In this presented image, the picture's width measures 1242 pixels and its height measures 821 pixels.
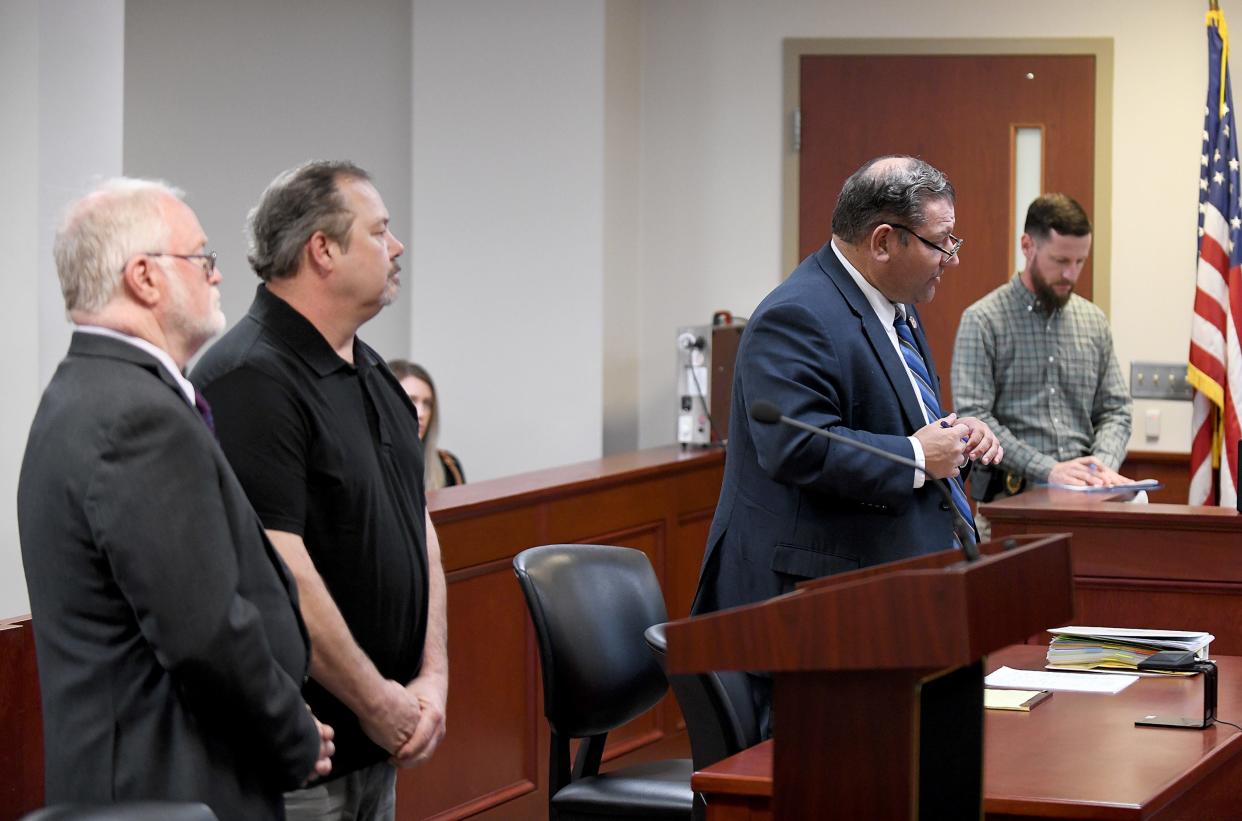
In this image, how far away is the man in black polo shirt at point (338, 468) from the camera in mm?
2139

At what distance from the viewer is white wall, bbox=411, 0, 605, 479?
6.08m

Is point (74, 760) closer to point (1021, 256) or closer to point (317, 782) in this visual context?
point (317, 782)

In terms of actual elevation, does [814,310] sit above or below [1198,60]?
below

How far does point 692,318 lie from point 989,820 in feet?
15.3

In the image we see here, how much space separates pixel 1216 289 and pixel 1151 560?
2113mm

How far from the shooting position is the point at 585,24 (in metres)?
6.05

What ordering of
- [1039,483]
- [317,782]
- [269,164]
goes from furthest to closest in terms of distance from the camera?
[269,164]
[1039,483]
[317,782]

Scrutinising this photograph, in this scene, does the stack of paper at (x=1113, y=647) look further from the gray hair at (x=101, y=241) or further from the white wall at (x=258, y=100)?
the white wall at (x=258, y=100)

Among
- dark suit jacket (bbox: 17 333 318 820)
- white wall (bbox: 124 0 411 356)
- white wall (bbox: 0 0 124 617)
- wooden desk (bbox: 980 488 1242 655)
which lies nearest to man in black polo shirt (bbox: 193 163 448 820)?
dark suit jacket (bbox: 17 333 318 820)

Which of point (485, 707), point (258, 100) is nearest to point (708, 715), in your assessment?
point (485, 707)

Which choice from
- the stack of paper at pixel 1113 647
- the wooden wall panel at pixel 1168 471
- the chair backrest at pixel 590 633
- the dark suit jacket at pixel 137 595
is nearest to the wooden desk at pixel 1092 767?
the stack of paper at pixel 1113 647

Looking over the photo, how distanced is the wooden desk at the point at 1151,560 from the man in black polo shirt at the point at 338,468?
1877 mm

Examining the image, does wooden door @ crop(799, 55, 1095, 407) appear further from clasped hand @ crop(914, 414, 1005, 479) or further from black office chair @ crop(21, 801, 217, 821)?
black office chair @ crop(21, 801, 217, 821)

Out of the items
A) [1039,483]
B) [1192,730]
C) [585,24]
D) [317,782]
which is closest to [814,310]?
[1192,730]
